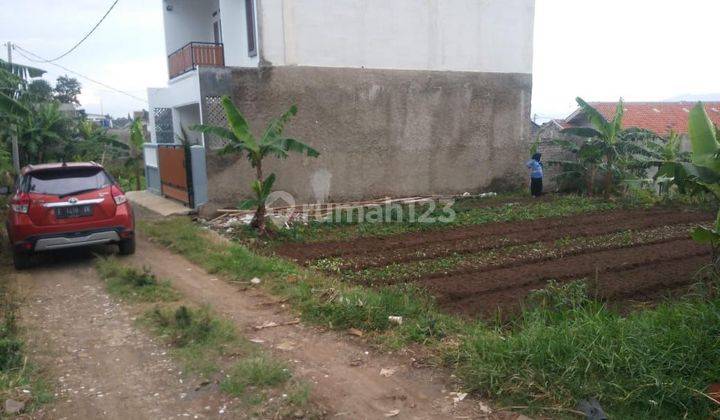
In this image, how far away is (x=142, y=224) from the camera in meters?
11.8

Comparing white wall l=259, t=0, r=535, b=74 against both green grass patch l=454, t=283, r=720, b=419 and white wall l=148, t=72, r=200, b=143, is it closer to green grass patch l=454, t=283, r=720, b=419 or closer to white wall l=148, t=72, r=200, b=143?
white wall l=148, t=72, r=200, b=143

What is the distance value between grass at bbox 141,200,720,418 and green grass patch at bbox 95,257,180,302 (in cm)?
202

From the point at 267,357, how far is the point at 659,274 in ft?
19.5

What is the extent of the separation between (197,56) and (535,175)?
400 inches

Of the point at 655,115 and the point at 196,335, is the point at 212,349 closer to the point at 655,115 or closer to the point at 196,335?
the point at 196,335

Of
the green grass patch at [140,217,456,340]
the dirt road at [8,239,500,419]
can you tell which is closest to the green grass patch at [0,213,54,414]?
the dirt road at [8,239,500,419]

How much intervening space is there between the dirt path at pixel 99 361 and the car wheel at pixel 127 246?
142 cm

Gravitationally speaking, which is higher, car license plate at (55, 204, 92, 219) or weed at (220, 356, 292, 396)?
car license plate at (55, 204, 92, 219)

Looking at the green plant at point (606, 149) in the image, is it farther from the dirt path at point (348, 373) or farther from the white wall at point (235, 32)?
the dirt path at point (348, 373)

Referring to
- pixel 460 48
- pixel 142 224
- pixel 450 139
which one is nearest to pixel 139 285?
pixel 142 224

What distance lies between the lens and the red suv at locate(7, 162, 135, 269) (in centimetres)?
787

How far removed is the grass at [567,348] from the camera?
402cm

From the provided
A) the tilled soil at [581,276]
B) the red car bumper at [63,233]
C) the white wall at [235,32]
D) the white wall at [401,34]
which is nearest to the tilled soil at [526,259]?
the tilled soil at [581,276]

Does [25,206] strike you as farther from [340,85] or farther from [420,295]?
[340,85]
